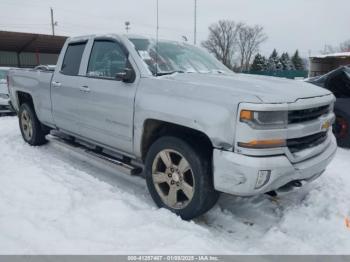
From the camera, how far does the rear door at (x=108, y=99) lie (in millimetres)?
3848

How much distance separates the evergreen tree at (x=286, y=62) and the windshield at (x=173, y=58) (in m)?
62.2

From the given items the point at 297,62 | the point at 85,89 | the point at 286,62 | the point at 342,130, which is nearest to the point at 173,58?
the point at 85,89

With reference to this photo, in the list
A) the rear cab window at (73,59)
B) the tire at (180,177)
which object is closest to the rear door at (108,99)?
the rear cab window at (73,59)

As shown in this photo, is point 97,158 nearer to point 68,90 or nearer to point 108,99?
point 108,99

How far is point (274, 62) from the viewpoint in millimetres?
62844

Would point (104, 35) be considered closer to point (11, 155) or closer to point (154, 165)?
point (154, 165)

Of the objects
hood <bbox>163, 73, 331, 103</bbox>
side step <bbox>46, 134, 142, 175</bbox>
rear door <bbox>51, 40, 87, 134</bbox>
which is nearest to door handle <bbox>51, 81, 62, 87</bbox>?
rear door <bbox>51, 40, 87, 134</bbox>

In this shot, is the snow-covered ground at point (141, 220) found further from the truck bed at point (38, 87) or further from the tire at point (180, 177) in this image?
the truck bed at point (38, 87)

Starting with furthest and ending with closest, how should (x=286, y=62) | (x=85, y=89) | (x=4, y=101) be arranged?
1. (x=286, y=62)
2. (x=4, y=101)
3. (x=85, y=89)

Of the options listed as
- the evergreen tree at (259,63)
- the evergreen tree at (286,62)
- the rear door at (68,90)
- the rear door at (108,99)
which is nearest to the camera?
the rear door at (108,99)

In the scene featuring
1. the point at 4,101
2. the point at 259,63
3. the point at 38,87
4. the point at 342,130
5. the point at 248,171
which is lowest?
A: the point at 259,63

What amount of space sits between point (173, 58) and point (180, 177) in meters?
1.54

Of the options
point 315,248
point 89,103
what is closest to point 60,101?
point 89,103

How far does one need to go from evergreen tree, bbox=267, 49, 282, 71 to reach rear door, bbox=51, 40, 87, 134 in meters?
58.4
